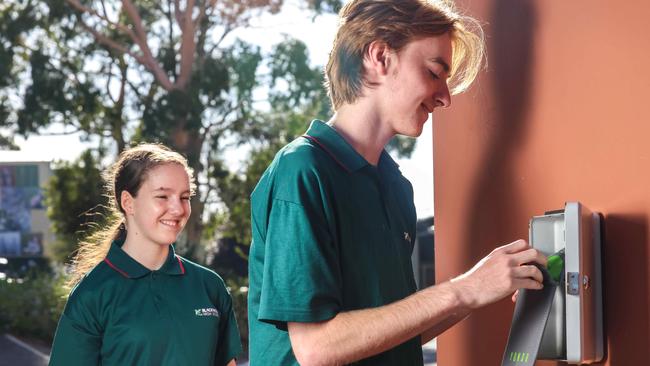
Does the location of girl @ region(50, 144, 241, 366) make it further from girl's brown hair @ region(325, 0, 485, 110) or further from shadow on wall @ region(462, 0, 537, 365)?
girl's brown hair @ region(325, 0, 485, 110)

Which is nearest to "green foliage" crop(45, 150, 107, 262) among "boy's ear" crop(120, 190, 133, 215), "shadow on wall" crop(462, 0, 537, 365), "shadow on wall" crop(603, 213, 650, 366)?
"boy's ear" crop(120, 190, 133, 215)

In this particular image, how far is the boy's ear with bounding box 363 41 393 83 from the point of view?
5.59 feet

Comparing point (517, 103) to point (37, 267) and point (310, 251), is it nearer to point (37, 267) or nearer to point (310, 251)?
point (310, 251)

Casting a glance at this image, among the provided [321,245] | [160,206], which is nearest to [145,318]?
[160,206]

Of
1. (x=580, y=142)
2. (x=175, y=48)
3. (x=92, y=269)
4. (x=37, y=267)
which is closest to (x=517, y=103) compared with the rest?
(x=580, y=142)

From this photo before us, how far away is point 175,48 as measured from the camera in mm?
14445

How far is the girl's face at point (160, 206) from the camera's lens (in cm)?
309

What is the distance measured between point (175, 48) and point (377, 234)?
516 inches

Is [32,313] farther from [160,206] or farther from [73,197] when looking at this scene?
[160,206]

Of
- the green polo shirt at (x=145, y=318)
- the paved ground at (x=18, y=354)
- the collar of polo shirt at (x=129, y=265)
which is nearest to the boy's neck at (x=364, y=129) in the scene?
the green polo shirt at (x=145, y=318)

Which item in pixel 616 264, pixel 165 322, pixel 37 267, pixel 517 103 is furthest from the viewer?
pixel 37 267

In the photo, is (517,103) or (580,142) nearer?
(580,142)

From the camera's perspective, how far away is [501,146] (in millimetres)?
2039

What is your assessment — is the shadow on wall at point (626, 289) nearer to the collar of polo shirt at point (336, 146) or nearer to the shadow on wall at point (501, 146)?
the shadow on wall at point (501, 146)
